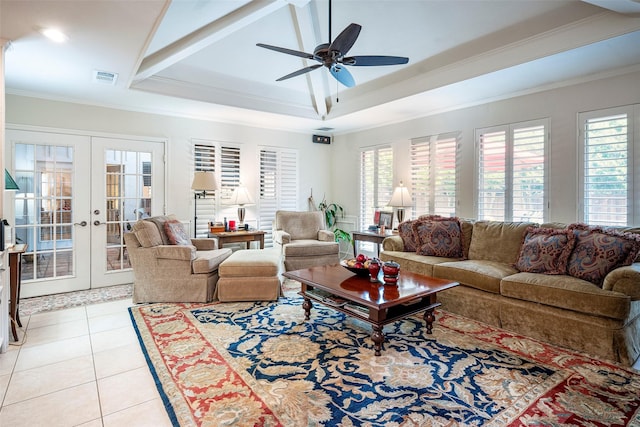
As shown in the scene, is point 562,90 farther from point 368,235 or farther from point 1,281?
point 1,281

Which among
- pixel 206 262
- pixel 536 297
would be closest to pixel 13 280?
pixel 206 262

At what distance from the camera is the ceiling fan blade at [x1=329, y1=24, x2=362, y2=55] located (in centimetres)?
249

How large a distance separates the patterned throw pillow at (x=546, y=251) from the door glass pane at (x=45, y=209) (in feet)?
17.8

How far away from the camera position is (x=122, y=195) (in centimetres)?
478

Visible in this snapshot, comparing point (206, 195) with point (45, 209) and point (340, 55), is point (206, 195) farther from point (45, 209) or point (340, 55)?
point (340, 55)

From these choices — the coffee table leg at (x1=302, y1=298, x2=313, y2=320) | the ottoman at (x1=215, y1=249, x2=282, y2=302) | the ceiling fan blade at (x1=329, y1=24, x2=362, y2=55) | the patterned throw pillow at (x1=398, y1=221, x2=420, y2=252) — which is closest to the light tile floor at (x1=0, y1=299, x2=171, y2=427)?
the ottoman at (x1=215, y1=249, x2=282, y2=302)

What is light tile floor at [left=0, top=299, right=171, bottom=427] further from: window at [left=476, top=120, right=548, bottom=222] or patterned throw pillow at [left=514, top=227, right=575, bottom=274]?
window at [left=476, top=120, right=548, bottom=222]

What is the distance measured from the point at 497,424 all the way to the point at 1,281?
11.7 ft

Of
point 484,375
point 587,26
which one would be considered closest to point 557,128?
point 587,26

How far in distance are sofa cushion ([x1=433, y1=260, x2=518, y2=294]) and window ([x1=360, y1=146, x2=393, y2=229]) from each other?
2.34 metres

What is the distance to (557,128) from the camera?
12.9 ft

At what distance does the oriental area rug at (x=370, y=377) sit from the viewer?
1.90 metres

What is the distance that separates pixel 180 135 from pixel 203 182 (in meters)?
0.92

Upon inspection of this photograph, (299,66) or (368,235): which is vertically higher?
(299,66)
